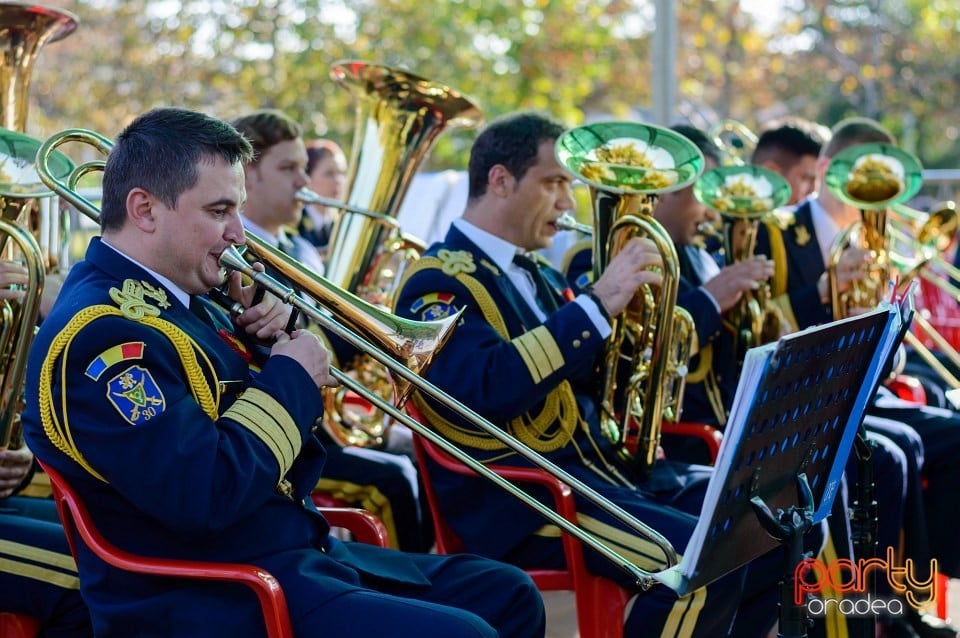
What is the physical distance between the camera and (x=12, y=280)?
302 centimetres

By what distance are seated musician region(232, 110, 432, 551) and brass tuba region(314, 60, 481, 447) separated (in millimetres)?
119

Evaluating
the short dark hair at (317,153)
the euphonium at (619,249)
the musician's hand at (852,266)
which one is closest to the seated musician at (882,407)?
the musician's hand at (852,266)

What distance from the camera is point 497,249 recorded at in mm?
3656

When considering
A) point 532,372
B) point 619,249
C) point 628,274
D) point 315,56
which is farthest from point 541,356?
point 315,56

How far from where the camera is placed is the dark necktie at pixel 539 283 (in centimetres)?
376

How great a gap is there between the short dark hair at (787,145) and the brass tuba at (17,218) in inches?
126

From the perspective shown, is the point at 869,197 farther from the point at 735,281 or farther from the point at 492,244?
the point at 492,244

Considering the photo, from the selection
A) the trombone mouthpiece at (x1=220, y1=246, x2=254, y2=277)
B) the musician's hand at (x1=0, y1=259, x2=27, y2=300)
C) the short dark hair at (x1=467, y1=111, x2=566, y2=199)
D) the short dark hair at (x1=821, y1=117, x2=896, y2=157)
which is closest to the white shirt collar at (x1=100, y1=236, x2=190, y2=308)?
the trombone mouthpiece at (x1=220, y1=246, x2=254, y2=277)

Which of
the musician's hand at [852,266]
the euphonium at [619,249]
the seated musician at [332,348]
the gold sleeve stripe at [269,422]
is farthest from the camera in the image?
the musician's hand at [852,266]

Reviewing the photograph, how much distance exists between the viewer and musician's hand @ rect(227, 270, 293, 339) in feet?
8.82

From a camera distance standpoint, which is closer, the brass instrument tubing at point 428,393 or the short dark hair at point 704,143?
the brass instrument tubing at point 428,393

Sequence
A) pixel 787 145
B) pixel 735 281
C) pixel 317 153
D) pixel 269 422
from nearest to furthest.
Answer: pixel 269 422 → pixel 735 281 → pixel 787 145 → pixel 317 153

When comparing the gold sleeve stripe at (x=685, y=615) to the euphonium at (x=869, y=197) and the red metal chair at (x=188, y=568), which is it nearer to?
the red metal chair at (x=188, y=568)

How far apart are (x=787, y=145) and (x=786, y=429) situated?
343cm
